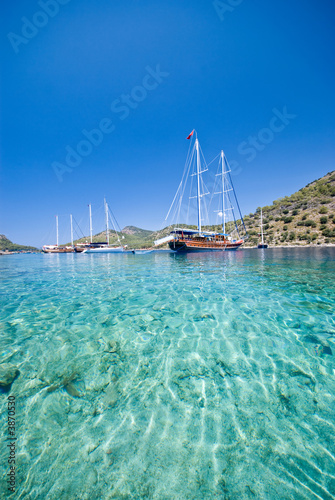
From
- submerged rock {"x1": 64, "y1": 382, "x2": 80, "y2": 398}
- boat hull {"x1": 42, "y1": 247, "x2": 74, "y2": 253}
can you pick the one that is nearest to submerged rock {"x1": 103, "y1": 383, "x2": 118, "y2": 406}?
submerged rock {"x1": 64, "y1": 382, "x2": 80, "y2": 398}

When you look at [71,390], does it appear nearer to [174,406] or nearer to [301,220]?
[174,406]

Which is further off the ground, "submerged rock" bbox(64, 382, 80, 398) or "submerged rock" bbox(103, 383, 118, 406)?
"submerged rock" bbox(64, 382, 80, 398)

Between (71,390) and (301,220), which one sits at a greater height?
(301,220)

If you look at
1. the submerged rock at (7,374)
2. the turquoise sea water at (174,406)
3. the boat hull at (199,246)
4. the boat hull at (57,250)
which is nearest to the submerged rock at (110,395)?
the turquoise sea water at (174,406)

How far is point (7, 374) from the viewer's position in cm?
292

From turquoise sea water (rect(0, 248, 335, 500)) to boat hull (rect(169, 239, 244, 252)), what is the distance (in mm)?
32881

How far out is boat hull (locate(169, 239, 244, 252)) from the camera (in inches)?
1483

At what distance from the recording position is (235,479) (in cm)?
160

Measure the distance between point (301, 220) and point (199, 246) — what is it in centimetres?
4151

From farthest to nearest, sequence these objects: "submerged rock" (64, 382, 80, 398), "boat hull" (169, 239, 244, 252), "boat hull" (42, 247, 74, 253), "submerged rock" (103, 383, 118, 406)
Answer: "boat hull" (42, 247, 74, 253), "boat hull" (169, 239, 244, 252), "submerged rock" (64, 382, 80, 398), "submerged rock" (103, 383, 118, 406)

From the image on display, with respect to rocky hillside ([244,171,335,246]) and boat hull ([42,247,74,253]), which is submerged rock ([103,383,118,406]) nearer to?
rocky hillside ([244,171,335,246])

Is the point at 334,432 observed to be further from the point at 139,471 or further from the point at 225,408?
the point at 139,471

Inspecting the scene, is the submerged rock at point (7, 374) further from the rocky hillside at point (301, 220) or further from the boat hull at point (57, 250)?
the boat hull at point (57, 250)

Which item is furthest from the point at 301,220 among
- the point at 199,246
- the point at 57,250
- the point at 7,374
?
the point at 57,250
